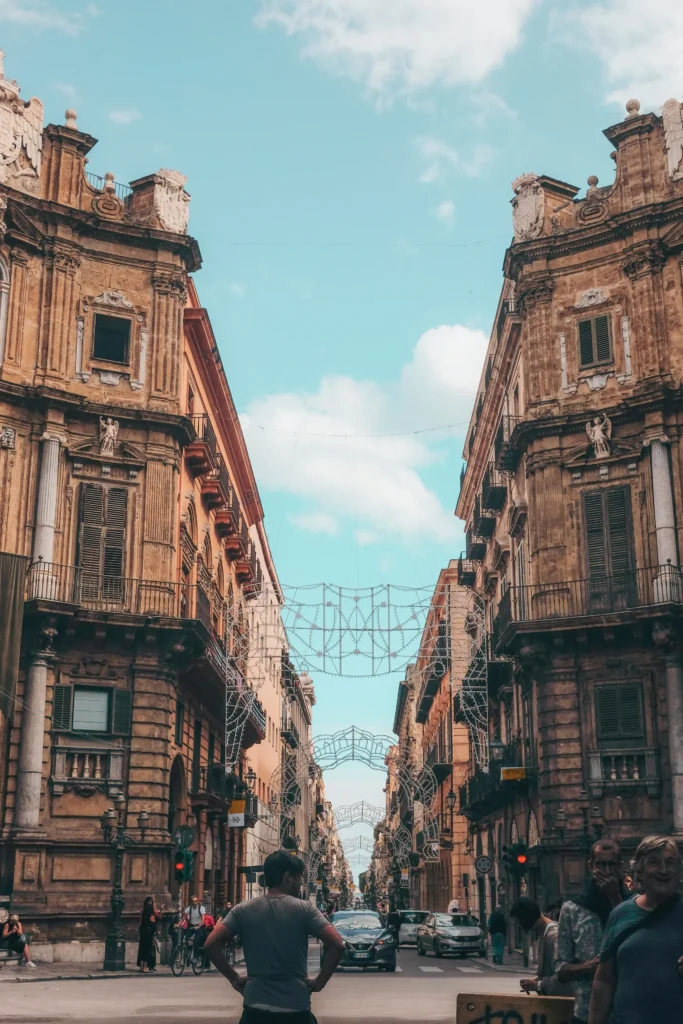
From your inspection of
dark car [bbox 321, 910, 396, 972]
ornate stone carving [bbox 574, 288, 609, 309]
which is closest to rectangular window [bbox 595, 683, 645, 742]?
dark car [bbox 321, 910, 396, 972]

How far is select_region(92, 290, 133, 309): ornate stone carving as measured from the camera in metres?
33.5

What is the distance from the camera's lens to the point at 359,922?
102 ft

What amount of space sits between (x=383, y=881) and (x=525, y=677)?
476 feet

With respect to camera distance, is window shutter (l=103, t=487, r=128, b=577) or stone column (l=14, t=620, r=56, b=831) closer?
stone column (l=14, t=620, r=56, b=831)

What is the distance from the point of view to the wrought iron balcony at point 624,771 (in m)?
30.0

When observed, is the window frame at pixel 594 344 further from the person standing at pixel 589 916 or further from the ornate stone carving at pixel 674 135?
the person standing at pixel 589 916

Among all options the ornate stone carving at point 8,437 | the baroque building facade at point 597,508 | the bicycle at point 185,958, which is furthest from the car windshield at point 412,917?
the ornate stone carving at point 8,437

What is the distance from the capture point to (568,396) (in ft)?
111

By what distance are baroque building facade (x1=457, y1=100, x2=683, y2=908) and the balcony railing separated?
0.04 metres

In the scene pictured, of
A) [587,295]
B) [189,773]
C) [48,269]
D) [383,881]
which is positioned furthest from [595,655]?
[383,881]

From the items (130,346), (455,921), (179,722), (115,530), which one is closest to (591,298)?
(130,346)

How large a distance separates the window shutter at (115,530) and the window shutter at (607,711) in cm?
1258

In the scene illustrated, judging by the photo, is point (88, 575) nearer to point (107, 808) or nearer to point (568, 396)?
point (107, 808)

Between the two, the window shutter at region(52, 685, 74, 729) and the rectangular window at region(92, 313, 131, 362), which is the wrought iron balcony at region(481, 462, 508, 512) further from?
the window shutter at region(52, 685, 74, 729)
